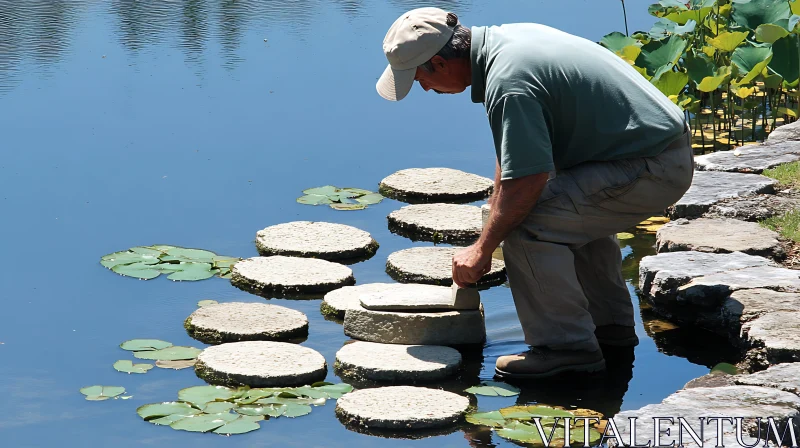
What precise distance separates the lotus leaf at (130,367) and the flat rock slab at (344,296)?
2.13ft

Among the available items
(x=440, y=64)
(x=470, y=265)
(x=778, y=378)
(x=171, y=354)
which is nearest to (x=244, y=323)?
(x=171, y=354)

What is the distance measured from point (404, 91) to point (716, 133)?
3.11 metres

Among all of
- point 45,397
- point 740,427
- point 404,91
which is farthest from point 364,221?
point 740,427

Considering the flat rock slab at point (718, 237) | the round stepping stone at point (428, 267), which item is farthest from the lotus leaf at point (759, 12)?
the round stepping stone at point (428, 267)

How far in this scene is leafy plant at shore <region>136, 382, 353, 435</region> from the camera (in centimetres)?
268

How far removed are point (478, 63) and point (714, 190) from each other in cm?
173

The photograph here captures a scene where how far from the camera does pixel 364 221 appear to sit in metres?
4.32

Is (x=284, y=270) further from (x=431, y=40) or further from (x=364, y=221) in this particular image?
(x=431, y=40)

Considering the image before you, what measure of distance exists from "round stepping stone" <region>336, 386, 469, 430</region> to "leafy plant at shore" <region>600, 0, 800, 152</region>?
2.85 m

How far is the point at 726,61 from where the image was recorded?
19.0 feet

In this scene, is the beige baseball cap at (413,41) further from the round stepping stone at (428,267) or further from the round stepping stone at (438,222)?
the round stepping stone at (438,222)

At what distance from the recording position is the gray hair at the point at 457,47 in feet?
9.57

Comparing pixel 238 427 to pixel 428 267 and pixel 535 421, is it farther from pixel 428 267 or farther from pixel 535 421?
pixel 428 267

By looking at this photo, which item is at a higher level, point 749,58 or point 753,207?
→ point 749,58
